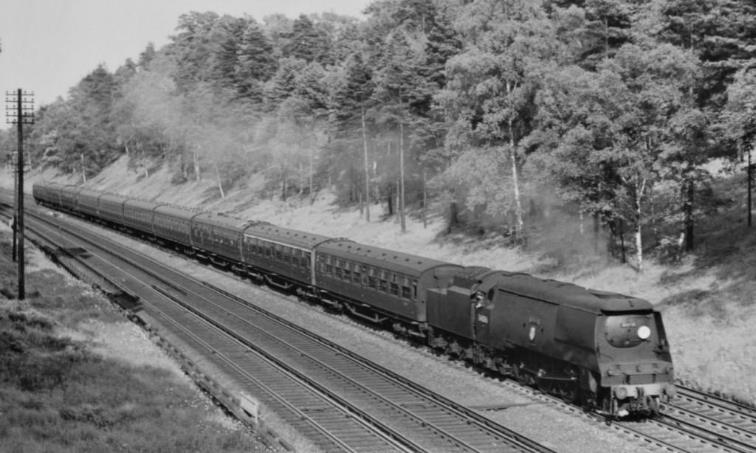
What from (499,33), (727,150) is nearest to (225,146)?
(499,33)

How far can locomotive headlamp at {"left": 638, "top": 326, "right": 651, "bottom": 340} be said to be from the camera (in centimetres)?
1944

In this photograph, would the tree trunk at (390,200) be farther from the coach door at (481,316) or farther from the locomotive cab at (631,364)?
the locomotive cab at (631,364)

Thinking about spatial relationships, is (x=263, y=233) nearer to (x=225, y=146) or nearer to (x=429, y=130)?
(x=429, y=130)

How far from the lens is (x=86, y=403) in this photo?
66.6ft

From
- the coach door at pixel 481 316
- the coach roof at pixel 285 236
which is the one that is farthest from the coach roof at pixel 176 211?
the coach door at pixel 481 316

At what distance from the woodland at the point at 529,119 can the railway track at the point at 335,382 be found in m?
14.4

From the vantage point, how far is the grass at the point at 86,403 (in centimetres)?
1734

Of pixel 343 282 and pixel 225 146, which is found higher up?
pixel 225 146

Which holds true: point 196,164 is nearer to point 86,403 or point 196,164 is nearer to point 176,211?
point 176,211

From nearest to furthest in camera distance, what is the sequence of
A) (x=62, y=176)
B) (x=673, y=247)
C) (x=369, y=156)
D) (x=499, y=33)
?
(x=673, y=247)
(x=499, y=33)
(x=369, y=156)
(x=62, y=176)

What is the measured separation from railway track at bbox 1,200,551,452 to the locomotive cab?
9.80 ft

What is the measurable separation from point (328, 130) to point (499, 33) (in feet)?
96.1

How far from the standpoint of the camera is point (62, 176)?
145 metres


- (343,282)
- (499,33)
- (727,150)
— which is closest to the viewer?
(727,150)
